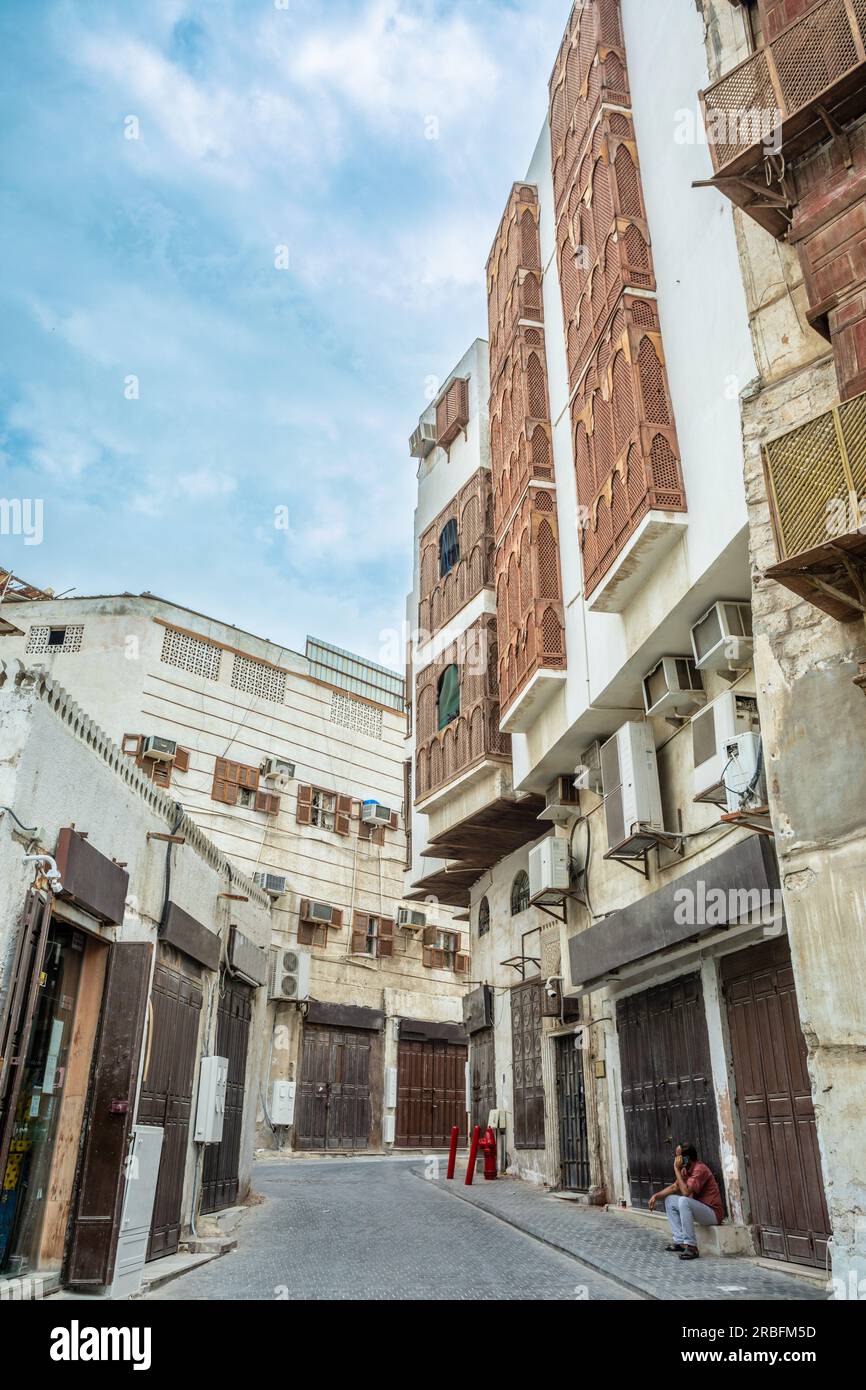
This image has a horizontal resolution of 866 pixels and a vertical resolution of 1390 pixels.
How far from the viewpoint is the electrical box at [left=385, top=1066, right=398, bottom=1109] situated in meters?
25.8

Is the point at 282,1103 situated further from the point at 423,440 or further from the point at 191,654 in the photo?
the point at 423,440

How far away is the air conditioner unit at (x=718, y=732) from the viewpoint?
30.6 ft

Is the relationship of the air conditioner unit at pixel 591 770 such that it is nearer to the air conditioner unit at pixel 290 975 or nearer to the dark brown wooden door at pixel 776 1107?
the dark brown wooden door at pixel 776 1107

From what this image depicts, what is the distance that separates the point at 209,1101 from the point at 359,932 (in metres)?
16.9

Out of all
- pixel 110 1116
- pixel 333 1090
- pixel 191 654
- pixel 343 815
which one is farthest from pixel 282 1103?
pixel 110 1116

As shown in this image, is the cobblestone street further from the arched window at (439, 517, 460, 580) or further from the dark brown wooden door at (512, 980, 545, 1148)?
the arched window at (439, 517, 460, 580)

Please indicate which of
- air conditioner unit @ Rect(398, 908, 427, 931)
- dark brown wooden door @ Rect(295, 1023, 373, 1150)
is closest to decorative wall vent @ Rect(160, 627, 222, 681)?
air conditioner unit @ Rect(398, 908, 427, 931)

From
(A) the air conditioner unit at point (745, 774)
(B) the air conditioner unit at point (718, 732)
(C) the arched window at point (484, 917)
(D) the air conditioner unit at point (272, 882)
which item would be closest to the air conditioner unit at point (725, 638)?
(B) the air conditioner unit at point (718, 732)

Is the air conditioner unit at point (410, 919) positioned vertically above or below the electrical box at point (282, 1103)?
above

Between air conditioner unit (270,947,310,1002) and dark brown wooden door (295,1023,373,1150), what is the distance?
1370 millimetres

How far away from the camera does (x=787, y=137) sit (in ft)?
27.7

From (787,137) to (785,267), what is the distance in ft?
3.50

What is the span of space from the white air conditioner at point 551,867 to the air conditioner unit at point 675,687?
3905 millimetres

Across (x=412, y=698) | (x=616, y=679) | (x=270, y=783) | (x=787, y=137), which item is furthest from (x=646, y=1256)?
(x=270, y=783)
